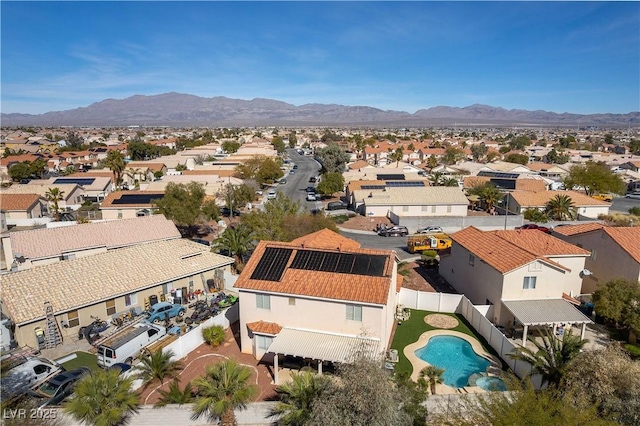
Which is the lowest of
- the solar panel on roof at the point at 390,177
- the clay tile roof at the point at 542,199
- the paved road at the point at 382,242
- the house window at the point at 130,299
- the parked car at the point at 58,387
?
the paved road at the point at 382,242

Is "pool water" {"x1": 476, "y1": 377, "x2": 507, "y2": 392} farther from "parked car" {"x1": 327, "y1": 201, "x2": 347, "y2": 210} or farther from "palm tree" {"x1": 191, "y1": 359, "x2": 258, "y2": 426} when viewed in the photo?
"parked car" {"x1": 327, "y1": 201, "x2": 347, "y2": 210}

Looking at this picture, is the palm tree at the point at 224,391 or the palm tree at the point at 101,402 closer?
the palm tree at the point at 101,402

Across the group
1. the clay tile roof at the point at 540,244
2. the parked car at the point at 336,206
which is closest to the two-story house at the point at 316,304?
the clay tile roof at the point at 540,244

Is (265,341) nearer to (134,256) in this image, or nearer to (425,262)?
(134,256)

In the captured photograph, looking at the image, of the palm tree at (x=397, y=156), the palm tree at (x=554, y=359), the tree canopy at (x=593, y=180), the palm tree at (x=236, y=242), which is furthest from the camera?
the palm tree at (x=397, y=156)

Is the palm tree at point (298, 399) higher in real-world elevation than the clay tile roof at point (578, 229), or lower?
→ lower

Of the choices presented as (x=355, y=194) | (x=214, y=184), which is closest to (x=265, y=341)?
(x=355, y=194)

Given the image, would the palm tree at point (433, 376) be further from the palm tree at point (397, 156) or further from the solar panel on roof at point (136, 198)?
the palm tree at point (397, 156)
